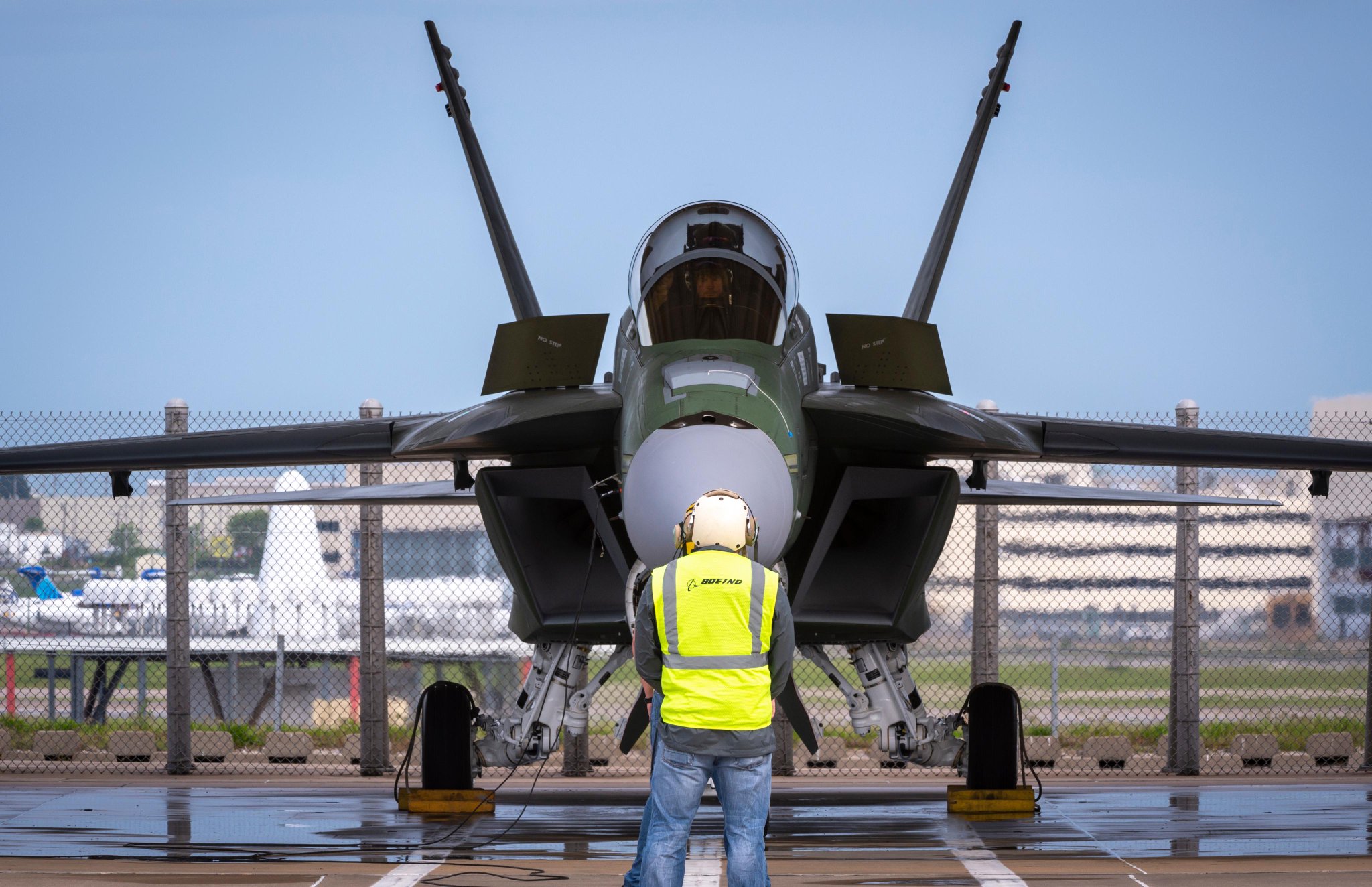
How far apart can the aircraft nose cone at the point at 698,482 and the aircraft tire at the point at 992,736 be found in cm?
365

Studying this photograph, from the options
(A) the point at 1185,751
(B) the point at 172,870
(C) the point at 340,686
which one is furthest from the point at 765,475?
(C) the point at 340,686

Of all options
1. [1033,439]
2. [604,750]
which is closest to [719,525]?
[1033,439]

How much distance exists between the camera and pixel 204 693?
68.3 ft

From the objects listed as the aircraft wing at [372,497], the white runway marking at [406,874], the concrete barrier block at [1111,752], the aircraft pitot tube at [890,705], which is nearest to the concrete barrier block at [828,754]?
the concrete barrier block at [1111,752]

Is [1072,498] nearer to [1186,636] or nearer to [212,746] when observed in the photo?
[1186,636]

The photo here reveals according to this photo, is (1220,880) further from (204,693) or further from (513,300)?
(204,693)

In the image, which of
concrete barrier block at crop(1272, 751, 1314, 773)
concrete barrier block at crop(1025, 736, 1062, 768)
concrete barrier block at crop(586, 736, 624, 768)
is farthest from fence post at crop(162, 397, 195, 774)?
concrete barrier block at crop(1272, 751, 1314, 773)

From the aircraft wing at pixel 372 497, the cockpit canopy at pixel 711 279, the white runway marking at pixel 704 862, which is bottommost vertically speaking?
→ the white runway marking at pixel 704 862

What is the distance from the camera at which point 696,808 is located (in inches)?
173

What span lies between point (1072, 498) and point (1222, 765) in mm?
3649

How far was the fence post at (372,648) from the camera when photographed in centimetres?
1115

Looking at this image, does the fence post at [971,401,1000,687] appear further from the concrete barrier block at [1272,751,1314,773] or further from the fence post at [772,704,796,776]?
the concrete barrier block at [1272,751,1314,773]

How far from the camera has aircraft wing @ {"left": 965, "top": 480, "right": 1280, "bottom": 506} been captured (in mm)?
9898

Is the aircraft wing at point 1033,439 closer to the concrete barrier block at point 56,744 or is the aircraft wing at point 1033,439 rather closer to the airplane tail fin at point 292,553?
the concrete barrier block at point 56,744
